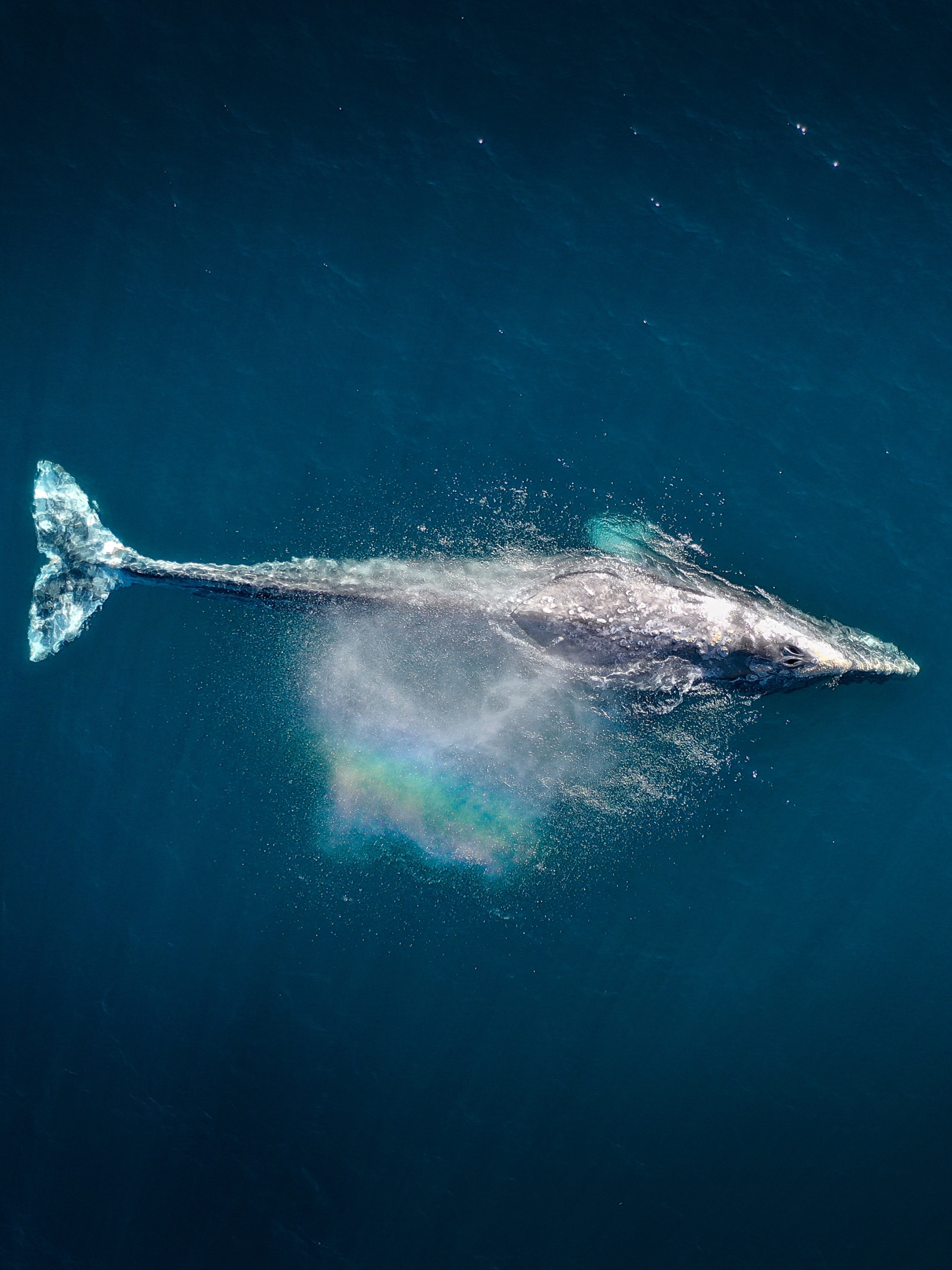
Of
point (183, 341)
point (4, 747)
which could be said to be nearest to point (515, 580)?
point (183, 341)

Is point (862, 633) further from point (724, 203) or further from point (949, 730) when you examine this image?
point (724, 203)

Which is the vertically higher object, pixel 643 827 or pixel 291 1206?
pixel 643 827

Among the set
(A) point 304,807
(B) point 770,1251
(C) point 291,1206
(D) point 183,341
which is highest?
(D) point 183,341

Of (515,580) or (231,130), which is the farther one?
(231,130)

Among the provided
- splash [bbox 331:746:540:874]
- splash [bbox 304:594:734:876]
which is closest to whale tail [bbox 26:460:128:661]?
splash [bbox 304:594:734:876]

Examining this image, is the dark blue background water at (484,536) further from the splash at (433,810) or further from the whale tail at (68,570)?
Answer: the splash at (433,810)

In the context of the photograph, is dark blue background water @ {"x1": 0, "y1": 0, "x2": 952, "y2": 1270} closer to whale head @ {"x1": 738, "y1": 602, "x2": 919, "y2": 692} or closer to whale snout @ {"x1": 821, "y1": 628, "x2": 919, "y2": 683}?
whale snout @ {"x1": 821, "y1": 628, "x2": 919, "y2": 683}

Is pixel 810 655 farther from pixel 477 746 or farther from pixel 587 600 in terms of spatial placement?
pixel 477 746
